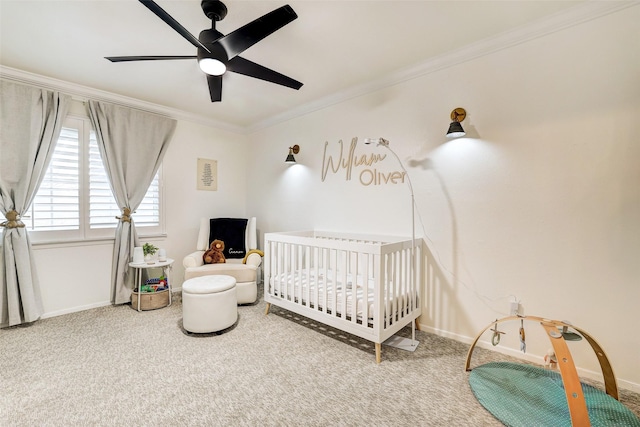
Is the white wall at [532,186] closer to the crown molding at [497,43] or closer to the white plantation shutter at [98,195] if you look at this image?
the crown molding at [497,43]

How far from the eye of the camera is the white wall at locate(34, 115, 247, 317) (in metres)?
2.88

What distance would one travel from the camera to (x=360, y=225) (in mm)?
2988

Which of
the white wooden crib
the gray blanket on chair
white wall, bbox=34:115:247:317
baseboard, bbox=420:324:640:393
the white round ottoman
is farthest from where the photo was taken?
the gray blanket on chair

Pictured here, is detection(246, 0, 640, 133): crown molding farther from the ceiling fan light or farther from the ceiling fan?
the ceiling fan light

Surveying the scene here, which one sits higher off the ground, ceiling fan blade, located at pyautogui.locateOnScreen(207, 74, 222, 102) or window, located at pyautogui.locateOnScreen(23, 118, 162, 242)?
ceiling fan blade, located at pyautogui.locateOnScreen(207, 74, 222, 102)

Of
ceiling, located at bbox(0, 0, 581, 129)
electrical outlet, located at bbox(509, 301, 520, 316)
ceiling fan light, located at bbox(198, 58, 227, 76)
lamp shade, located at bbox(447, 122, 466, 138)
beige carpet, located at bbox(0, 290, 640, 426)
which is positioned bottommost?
beige carpet, located at bbox(0, 290, 640, 426)

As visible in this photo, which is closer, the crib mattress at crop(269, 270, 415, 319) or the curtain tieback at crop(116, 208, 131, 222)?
the crib mattress at crop(269, 270, 415, 319)

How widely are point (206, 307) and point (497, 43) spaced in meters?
3.20

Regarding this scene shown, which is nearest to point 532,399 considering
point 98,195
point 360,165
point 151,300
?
point 360,165

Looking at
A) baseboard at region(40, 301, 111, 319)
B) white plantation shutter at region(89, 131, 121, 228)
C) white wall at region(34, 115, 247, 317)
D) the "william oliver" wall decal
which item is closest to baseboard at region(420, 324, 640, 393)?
the "william oliver" wall decal

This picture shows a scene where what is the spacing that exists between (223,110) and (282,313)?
2699 millimetres

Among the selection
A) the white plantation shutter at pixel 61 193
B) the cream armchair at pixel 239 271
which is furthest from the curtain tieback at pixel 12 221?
the cream armchair at pixel 239 271

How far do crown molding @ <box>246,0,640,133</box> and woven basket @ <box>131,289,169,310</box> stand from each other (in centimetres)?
294

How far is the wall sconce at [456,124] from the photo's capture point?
213cm
